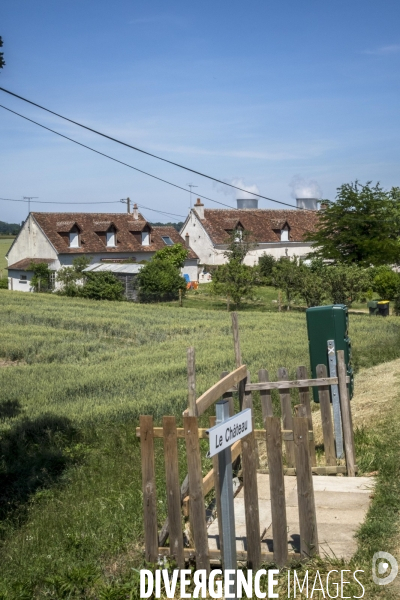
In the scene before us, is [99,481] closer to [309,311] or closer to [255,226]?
[309,311]

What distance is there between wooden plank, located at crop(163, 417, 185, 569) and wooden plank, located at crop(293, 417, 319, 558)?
95cm

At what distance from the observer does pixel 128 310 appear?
42.0 meters

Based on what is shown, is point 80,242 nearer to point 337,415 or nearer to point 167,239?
point 167,239

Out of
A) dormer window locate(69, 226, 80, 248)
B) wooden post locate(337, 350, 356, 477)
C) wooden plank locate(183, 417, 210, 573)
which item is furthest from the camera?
dormer window locate(69, 226, 80, 248)

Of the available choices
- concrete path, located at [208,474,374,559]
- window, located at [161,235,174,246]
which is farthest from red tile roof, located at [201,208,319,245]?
concrete path, located at [208,474,374,559]

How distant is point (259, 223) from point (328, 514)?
6365 centimetres

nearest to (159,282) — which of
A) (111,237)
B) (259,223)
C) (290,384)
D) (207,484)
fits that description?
(111,237)

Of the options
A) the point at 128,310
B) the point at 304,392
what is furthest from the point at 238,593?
the point at 128,310

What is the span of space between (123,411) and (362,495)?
6949 mm

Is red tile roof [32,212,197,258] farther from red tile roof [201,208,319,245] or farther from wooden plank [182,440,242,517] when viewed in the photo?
wooden plank [182,440,242,517]

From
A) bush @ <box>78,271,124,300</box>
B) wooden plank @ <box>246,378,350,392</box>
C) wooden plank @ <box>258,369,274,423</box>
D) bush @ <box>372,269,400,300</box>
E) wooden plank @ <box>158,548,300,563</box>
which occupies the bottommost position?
wooden plank @ <box>158,548,300,563</box>

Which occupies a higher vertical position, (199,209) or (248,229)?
(199,209)

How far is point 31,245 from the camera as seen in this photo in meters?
63.1

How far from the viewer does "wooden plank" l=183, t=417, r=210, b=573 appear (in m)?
5.66
